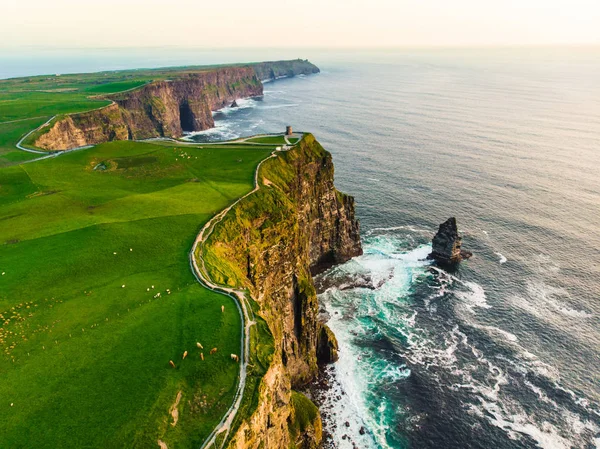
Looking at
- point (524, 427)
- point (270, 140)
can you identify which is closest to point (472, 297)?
point (524, 427)

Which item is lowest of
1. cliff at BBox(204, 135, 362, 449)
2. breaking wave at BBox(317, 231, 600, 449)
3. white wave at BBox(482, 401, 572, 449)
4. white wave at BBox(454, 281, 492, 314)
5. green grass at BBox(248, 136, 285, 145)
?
white wave at BBox(482, 401, 572, 449)

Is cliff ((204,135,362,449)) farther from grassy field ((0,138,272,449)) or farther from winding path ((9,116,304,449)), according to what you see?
grassy field ((0,138,272,449))

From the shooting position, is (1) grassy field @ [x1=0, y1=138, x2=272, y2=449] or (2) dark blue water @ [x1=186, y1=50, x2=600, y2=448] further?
(2) dark blue water @ [x1=186, y1=50, x2=600, y2=448]

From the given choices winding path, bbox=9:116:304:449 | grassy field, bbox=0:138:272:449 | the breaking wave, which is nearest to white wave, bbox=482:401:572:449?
the breaking wave

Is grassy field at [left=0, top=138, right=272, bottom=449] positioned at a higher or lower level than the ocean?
higher

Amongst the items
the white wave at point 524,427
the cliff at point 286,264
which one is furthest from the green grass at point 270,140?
the white wave at point 524,427

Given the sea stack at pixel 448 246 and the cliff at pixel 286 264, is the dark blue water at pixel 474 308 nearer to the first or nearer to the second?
the sea stack at pixel 448 246

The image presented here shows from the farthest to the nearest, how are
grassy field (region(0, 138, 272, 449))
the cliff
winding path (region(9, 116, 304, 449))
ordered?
the cliff → grassy field (region(0, 138, 272, 449)) → winding path (region(9, 116, 304, 449))
